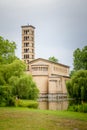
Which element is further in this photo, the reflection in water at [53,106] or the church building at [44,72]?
the church building at [44,72]

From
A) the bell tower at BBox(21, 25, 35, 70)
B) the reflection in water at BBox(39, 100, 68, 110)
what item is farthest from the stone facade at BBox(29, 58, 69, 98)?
the reflection in water at BBox(39, 100, 68, 110)

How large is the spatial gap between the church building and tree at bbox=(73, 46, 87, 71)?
4.33 metres

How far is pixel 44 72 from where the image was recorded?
2429 inches

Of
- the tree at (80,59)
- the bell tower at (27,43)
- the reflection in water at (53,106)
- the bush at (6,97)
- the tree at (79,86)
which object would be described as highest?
the bell tower at (27,43)

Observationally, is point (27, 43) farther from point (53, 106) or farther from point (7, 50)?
point (53, 106)

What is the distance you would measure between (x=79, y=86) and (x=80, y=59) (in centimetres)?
2746

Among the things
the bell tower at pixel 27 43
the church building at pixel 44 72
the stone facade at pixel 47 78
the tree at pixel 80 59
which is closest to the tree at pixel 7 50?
the church building at pixel 44 72

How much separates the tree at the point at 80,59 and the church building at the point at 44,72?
433cm

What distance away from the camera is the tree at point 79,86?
3222 cm

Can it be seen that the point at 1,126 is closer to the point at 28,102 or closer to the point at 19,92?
the point at 28,102

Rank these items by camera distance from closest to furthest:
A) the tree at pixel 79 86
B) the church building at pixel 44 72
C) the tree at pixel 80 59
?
the tree at pixel 79 86
the church building at pixel 44 72
the tree at pixel 80 59

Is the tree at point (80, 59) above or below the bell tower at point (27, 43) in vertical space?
below

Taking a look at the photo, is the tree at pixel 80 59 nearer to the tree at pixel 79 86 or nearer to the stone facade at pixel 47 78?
the stone facade at pixel 47 78

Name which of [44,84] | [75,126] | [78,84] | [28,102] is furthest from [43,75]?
[75,126]
